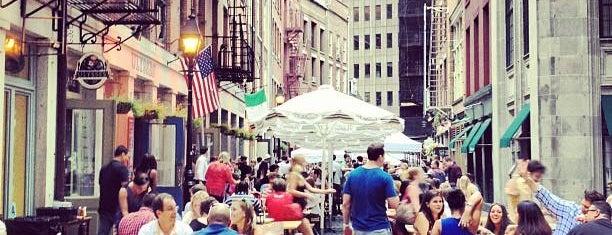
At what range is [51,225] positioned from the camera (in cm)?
1064

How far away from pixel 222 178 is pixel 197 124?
4.65 m

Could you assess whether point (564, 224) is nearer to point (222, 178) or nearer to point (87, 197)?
point (87, 197)

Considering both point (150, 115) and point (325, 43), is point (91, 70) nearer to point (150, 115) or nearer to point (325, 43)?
point (150, 115)

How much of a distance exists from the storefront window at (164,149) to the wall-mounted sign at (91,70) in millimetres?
4520

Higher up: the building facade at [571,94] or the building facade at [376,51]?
the building facade at [376,51]

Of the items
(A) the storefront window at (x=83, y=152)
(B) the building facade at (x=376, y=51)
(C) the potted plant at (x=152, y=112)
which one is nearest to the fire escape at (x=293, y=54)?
(B) the building facade at (x=376, y=51)

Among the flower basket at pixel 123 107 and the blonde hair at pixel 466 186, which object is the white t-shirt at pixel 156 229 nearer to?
the blonde hair at pixel 466 186

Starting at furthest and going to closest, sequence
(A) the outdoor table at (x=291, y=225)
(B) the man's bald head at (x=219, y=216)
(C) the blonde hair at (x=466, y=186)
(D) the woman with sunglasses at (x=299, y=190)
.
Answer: (D) the woman with sunglasses at (x=299, y=190) < (C) the blonde hair at (x=466, y=186) < (A) the outdoor table at (x=291, y=225) < (B) the man's bald head at (x=219, y=216)

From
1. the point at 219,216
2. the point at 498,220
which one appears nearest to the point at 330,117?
the point at 498,220

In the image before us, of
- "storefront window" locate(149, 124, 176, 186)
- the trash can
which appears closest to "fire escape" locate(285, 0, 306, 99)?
"storefront window" locate(149, 124, 176, 186)

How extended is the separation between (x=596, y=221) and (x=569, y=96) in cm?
1166

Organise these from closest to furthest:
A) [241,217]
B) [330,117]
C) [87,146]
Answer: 1. [241,217]
2. [330,117]
3. [87,146]

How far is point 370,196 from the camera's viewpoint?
959 centimetres

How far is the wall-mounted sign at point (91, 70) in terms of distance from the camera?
14125 mm
